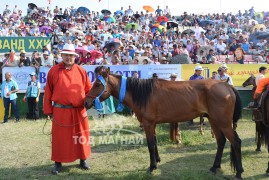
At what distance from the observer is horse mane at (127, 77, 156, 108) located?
6129 mm

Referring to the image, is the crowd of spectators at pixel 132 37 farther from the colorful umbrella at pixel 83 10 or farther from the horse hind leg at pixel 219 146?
the horse hind leg at pixel 219 146

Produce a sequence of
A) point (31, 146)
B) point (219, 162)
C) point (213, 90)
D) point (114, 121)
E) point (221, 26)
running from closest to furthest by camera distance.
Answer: point (213, 90)
point (219, 162)
point (31, 146)
point (114, 121)
point (221, 26)

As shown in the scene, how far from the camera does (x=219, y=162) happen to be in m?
6.39

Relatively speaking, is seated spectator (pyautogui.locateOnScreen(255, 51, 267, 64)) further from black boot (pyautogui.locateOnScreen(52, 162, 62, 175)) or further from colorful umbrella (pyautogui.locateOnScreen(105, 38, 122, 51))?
black boot (pyautogui.locateOnScreen(52, 162, 62, 175))

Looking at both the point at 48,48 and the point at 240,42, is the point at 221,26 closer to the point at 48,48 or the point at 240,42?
the point at 240,42

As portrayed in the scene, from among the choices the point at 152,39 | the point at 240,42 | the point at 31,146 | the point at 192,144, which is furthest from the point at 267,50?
the point at 31,146

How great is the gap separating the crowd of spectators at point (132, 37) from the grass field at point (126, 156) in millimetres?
3760

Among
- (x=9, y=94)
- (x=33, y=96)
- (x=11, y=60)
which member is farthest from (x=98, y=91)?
(x=11, y=60)

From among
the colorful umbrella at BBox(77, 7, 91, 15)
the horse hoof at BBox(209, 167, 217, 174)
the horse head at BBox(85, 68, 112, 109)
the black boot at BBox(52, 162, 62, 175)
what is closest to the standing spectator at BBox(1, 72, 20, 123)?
the black boot at BBox(52, 162, 62, 175)

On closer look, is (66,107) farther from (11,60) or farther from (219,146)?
(11,60)

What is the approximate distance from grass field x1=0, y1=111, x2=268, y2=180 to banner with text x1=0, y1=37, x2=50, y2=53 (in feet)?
16.3

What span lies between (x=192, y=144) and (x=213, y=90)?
8.77 ft

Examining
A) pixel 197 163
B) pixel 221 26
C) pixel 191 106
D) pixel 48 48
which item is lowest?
pixel 197 163

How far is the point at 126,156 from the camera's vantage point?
7.34 m
